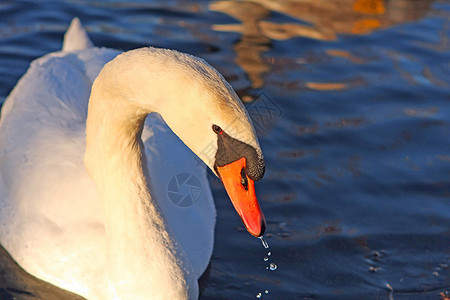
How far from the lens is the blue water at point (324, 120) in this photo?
18.6ft

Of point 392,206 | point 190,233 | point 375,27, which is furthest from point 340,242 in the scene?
point 375,27

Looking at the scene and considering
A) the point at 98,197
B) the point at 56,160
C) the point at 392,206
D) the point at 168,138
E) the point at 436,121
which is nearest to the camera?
the point at 98,197

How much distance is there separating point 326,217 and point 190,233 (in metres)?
1.58

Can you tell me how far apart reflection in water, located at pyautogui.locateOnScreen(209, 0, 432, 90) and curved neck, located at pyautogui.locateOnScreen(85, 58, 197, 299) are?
497 centimetres

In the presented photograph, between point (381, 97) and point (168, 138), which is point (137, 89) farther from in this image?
point (381, 97)

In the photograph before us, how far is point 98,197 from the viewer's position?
499cm

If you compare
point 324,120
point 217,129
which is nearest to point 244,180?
point 217,129

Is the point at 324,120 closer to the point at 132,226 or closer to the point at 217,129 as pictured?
the point at 132,226

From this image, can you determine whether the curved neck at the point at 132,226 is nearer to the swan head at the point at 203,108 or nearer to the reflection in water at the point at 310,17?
the swan head at the point at 203,108

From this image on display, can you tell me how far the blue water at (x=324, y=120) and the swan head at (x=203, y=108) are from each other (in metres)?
1.79

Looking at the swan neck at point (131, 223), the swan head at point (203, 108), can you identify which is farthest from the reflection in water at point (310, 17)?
the swan head at point (203, 108)

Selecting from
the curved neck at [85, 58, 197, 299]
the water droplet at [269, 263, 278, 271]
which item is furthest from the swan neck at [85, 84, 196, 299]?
the water droplet at [269, 263, 278, 271]

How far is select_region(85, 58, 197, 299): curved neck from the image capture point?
4441 millimetres

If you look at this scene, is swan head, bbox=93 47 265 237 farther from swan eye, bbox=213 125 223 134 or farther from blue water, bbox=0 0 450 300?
blue water, bbox=0 0 450 300
